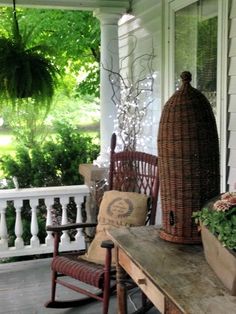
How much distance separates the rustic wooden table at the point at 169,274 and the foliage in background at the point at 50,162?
286 centimetres

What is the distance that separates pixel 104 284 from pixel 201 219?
1.01 metres

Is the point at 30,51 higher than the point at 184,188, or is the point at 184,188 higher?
the point at 30,51

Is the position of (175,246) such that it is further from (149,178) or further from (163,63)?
(163,63)

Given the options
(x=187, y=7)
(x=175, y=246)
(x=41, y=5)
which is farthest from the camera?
(x=41, y=5)

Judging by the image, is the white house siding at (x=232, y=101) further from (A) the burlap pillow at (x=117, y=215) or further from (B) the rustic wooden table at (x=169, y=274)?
(B) the rustic wooden table at (x=169, y=274)

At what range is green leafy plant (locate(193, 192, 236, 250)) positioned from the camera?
4.04 feet

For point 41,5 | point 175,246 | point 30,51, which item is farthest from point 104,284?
point 41,5

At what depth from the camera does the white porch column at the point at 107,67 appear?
3.77 metres

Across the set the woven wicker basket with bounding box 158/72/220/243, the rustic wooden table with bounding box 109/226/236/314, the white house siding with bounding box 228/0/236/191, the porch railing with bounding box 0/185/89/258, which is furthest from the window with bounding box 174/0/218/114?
the porch railing with bounding box 0/185/89/258

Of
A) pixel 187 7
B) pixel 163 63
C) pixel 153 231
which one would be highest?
pixel 187 7

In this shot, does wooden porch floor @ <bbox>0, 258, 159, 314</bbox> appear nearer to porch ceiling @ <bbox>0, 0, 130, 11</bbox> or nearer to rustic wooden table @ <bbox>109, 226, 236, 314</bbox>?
rustic wooden table @ <bbox>109, 226, 236, 314</bbox>

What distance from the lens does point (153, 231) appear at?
191 centimetres

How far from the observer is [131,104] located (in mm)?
3801

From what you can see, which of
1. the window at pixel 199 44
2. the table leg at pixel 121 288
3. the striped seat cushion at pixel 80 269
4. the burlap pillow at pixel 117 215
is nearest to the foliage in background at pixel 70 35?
the window at pixel 199 44
